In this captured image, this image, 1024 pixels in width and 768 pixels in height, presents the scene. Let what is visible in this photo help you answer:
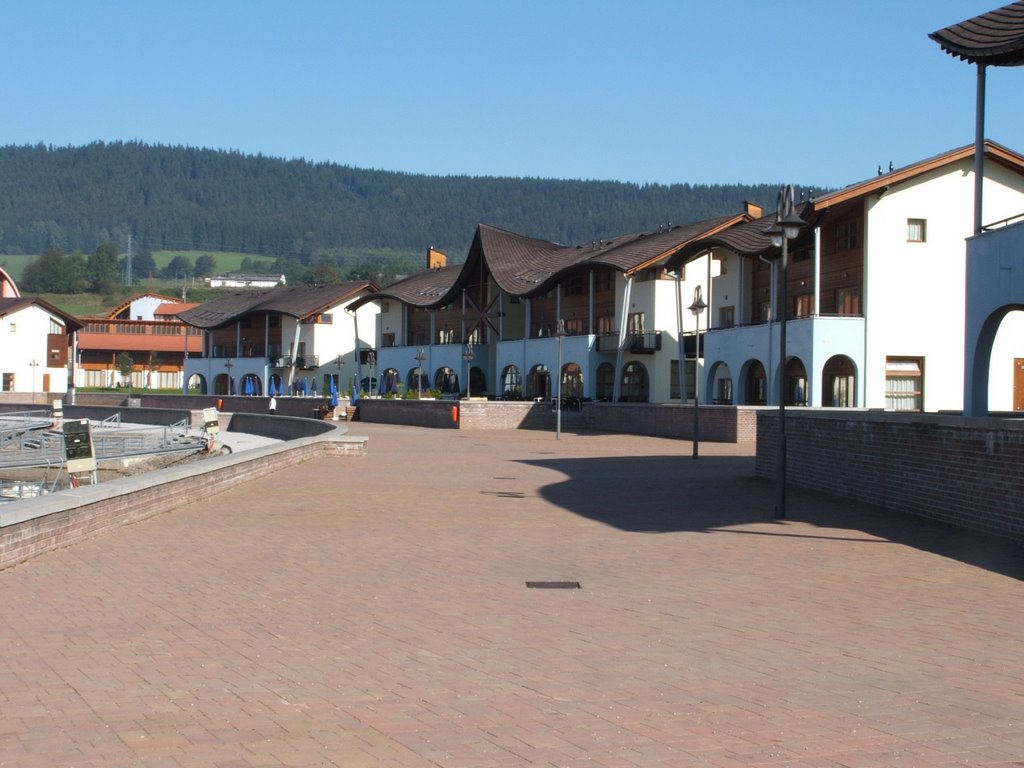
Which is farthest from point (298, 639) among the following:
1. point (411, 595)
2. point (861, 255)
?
point (861, 255)

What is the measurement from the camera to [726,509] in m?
15.9

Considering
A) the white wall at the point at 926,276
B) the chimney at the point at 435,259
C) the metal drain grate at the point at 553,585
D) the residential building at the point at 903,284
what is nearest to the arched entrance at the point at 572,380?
the residential building at the point at 903,284

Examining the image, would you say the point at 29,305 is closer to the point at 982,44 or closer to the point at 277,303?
the point at 277,303

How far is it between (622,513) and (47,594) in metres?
8.02

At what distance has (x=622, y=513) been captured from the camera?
50.5 ft

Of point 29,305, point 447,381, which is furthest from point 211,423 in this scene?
point 29,305

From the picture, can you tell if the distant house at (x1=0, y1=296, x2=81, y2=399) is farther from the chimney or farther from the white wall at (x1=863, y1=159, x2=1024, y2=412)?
the white wall at (x1=863, y1=159, x2=1024, y2=412)

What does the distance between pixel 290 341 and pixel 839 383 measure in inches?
2023

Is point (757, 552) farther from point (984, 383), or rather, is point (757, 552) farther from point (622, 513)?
point (984, 383)

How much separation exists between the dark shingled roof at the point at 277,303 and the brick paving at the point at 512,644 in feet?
217

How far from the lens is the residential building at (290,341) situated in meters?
80.3

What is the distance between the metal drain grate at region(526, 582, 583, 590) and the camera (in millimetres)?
9859

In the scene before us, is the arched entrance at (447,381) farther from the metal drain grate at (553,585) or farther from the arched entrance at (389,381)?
the metal drain grate at (553,585)

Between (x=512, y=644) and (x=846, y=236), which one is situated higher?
(x=846, y=236)
